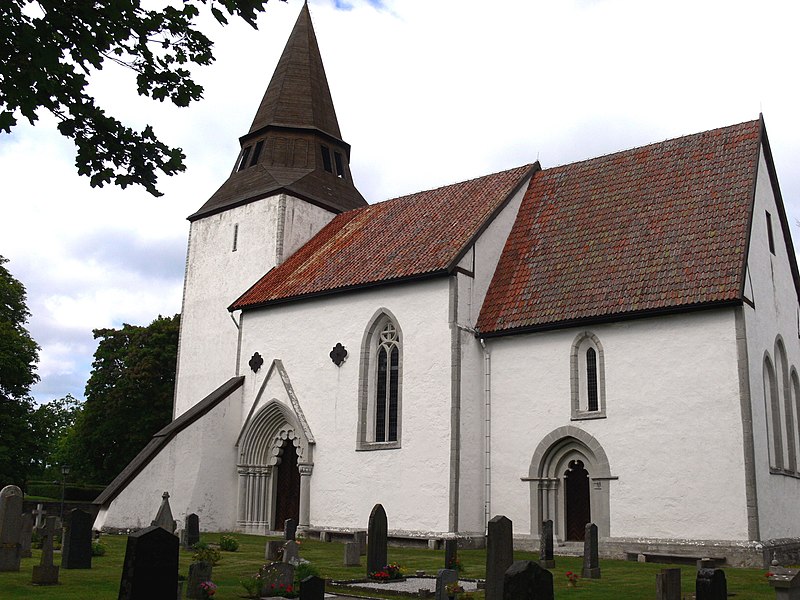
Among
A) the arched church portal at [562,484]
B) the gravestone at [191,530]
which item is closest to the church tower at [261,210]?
the gravestone at [191,530]

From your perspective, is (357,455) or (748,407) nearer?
(748,407)

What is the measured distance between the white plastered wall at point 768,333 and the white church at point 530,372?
0.10 metres

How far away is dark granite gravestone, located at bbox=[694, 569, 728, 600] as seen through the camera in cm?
865

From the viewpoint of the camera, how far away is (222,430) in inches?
982

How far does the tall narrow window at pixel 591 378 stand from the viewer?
1978 cm

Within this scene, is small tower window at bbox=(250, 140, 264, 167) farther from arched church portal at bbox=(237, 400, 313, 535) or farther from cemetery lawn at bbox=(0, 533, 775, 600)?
cemetery lawn at bbox=(0, 533, 775, 600)

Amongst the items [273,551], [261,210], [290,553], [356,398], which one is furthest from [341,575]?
[261,210]

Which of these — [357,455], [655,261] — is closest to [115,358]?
[357,455]

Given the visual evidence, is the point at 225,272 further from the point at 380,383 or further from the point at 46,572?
the point at 46,572

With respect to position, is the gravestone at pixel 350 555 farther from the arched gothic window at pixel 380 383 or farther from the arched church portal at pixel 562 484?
the arched gothic window at pixel 380 383

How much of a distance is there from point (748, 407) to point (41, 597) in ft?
44.9

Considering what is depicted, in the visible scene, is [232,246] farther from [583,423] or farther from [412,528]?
[583,423]

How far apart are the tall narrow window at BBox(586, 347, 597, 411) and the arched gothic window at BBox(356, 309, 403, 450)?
489cm

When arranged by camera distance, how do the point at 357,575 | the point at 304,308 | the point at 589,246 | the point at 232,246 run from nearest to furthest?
the point at 357,575
the point at 589,246
the point at 304,308
the point at 232,246
